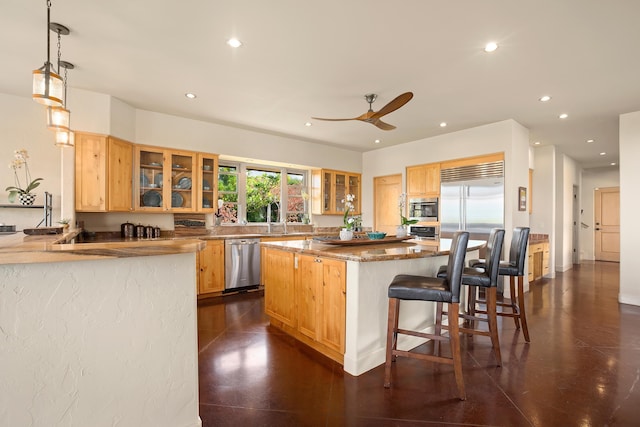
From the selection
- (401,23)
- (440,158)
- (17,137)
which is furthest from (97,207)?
(440,158)

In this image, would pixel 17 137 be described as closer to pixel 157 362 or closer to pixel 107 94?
pixel 107 94

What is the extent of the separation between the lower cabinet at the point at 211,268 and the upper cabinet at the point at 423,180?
3669 mm

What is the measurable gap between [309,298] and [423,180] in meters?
3.95

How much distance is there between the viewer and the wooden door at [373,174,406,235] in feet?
21.4

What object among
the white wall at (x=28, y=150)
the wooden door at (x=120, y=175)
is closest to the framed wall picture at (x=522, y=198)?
the wooden door at (x=120, y=175)

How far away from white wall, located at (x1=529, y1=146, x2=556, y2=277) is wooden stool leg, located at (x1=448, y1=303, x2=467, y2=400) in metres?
5.55

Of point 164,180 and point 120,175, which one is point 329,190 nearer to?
point 164,180

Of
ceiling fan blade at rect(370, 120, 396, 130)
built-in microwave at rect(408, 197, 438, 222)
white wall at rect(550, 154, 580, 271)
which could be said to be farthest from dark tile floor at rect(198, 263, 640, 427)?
white wall at rect(550, 154, 580, 271)

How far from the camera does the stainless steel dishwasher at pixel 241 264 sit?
4.73 meters

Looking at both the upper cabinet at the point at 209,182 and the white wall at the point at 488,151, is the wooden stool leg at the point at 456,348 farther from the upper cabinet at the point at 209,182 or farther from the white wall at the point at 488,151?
the upper cabinet at the point at 209,182

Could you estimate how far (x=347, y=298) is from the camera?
240 cm

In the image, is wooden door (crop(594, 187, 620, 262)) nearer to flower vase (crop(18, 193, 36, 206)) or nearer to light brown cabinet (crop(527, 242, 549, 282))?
light brown cabinet (crop(527, 242, 549, 282))

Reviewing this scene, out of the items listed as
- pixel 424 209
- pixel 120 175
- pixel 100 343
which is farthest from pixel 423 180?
pixel 100 343

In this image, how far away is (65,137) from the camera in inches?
105
